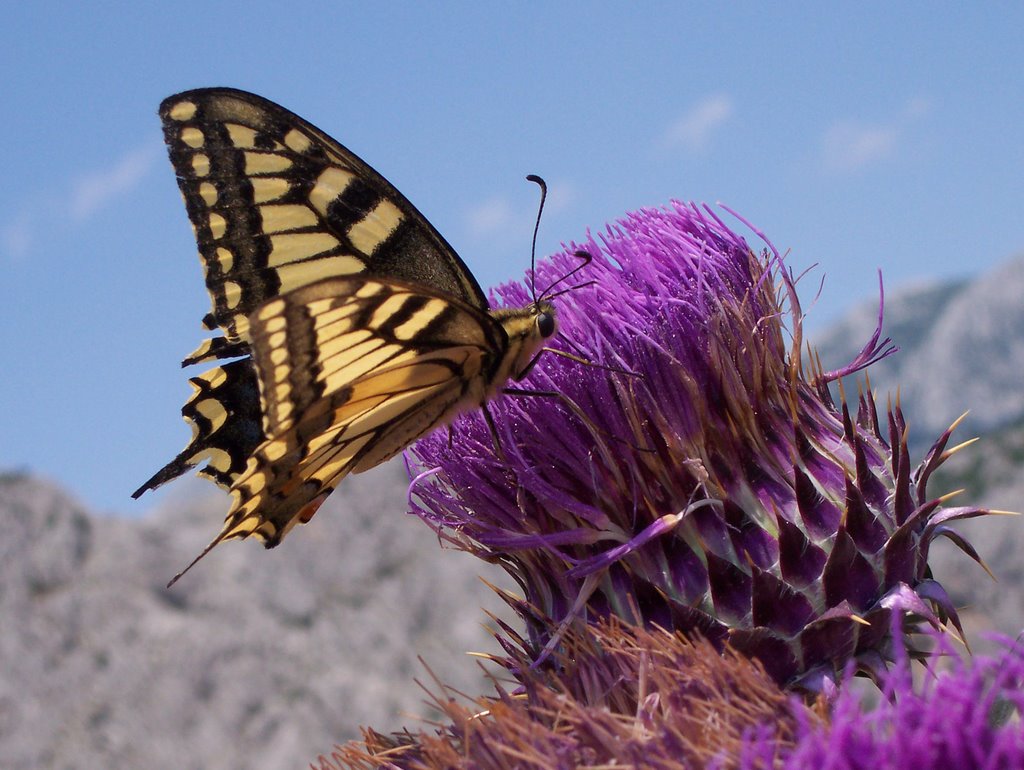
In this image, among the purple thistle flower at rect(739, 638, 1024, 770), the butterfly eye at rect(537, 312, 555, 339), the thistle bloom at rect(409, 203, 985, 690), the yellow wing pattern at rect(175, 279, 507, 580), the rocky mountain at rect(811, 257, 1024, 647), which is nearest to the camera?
the purple thistle flower at rect(739, 638, 1024, 770)

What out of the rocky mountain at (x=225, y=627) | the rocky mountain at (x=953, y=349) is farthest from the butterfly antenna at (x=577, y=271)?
the rocky mountain at (x=953, y=349)

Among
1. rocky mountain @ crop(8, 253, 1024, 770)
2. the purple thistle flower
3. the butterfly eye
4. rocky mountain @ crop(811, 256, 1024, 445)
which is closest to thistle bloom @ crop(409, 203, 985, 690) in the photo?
the butterfly eye

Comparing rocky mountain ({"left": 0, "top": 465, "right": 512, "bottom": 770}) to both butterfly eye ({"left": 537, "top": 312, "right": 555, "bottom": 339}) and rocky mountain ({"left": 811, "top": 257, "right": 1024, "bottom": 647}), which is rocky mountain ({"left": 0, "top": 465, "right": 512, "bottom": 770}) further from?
rocky mountain ({"left": 811, "top": 257, "right": 1024, "bottom": 647})

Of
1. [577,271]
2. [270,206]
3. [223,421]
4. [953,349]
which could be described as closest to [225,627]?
[223,421]

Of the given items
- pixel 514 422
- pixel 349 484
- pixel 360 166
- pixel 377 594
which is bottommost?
pixel 514 422

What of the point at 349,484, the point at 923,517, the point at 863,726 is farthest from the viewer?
the point at 349,484

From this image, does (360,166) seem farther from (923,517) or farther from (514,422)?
(923,517)

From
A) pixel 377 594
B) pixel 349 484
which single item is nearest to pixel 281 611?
pixel 377 594
